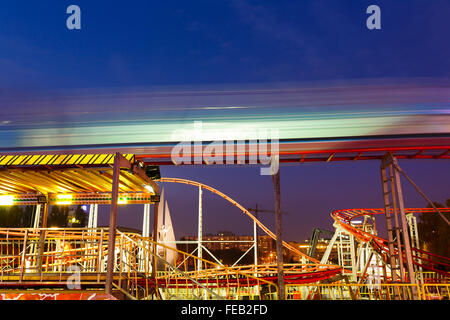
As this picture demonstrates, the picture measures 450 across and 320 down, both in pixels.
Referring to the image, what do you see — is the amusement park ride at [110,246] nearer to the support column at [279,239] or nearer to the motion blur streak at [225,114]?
the support column at [279,239]

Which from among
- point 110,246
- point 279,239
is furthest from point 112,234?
point 279,239

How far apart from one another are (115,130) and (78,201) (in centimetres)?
470

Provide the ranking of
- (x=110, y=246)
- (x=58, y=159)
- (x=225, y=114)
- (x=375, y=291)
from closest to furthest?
(x=110, y=246)
(x=225, y=114)
(x=58, y=159)
(x=375, y=291)

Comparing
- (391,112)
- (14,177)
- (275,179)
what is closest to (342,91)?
(391,112)

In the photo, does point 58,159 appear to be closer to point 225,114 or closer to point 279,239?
point 225,114

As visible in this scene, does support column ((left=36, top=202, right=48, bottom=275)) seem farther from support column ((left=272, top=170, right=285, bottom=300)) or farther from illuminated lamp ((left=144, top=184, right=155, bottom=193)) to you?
support column ((left=272, top=170, right=285, bottom=300))

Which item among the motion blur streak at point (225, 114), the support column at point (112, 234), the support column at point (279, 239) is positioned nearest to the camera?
the support column at point (279, 239)

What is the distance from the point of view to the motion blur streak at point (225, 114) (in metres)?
5.93

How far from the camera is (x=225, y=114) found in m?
6.07

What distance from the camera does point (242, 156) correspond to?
6.50 m

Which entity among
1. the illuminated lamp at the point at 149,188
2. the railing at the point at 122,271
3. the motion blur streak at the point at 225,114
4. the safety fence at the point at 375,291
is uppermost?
the motion blur streak at the point at 225,114

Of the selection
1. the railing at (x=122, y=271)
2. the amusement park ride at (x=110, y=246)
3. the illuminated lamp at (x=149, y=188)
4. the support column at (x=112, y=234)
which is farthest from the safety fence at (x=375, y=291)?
the illuminated lamp at (x=149, y=188)
